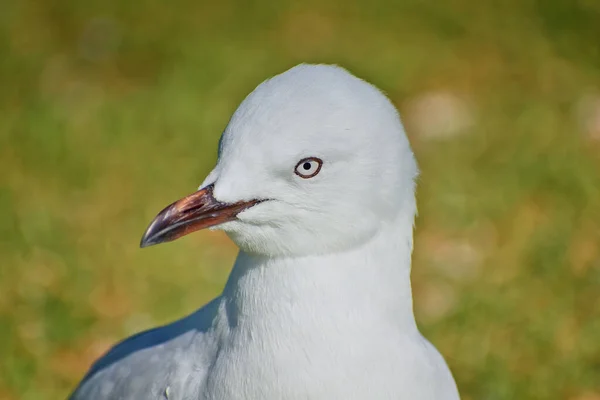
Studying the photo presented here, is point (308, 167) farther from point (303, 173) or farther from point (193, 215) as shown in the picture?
point (193, 215)

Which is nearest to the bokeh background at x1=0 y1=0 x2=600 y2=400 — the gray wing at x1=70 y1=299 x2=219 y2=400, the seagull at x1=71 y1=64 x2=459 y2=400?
the gray wing at x1=70 y1=299 x2=219 y2=400

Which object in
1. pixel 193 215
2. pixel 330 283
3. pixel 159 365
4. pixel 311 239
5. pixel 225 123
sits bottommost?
pixel 225 123

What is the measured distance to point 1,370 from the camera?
396cm

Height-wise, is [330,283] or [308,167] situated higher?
[308,167]

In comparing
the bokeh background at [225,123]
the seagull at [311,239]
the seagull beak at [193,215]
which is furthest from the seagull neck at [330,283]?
the bokeh background at [225,123]

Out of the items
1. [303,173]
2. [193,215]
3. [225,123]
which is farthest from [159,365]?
[225,123]

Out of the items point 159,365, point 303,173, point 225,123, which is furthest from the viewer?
point 225,123

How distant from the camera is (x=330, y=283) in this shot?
2221mm

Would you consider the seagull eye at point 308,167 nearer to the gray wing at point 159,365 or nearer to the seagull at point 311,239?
the seagull at point 311,239

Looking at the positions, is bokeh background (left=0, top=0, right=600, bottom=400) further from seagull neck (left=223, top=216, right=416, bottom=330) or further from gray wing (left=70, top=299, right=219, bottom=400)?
seagull neck (left=223, top=216, right=416, bottom=330)

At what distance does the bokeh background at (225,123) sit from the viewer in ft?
13.9

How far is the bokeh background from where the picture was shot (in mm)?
4230

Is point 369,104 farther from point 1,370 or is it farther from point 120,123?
point 120,123

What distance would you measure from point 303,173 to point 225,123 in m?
3.81
